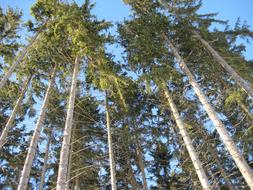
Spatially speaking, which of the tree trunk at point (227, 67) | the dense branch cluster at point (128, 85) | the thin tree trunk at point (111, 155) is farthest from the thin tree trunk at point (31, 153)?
the tree trunk at point (227, 67)

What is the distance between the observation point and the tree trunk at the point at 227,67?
10.9 m

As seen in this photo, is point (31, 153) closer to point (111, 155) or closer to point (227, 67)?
point (111, 155)

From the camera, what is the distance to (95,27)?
13016 millimetres

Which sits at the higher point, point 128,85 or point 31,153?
point 128,85

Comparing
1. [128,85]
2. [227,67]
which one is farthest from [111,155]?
[227,67]

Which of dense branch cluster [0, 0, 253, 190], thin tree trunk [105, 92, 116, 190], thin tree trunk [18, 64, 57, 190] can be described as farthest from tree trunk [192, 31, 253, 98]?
thin tree trunk [18, 64, 57, 190]

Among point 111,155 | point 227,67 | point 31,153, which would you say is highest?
point 227,67

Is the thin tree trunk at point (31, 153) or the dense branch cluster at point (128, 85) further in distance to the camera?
the dense branch cluster at point (128, 85)

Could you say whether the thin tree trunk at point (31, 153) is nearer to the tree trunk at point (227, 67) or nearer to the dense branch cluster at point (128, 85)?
the dense branch cluster at point (128, 85)

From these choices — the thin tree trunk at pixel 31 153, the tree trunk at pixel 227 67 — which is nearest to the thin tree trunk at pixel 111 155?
the thin tree trunk at pixel 31 153

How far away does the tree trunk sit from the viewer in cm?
1095

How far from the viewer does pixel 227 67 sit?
11.9m

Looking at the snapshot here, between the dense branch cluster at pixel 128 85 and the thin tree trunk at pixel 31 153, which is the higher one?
the dense branch cluster at pixel 128 85

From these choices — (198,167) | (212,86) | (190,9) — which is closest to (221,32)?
(190,9)
